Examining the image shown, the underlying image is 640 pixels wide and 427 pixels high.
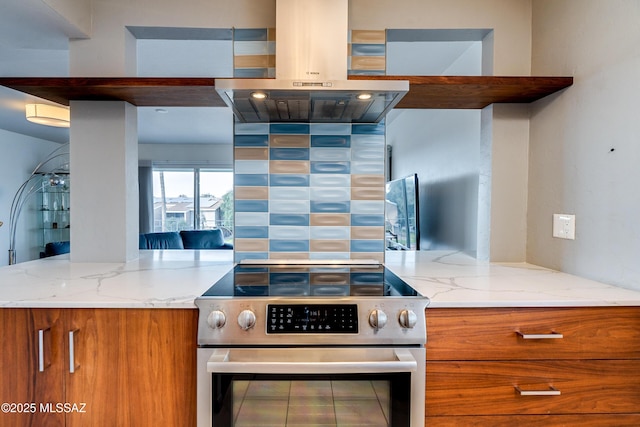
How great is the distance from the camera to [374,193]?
182cm

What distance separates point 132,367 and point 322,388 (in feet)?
1.98

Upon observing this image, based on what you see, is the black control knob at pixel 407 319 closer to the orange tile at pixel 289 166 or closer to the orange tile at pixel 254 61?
the orange tile at pixel 289 166

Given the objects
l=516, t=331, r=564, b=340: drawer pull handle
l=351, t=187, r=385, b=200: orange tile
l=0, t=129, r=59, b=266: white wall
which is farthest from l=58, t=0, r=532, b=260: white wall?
l=0, t=129, r=59, b=266: white wall

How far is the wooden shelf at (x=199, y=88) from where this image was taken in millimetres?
1487

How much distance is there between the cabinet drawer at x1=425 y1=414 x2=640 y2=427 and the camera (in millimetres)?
1148

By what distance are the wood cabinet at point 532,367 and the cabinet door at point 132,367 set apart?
0.78 metres

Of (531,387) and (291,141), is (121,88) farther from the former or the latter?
(531,387)

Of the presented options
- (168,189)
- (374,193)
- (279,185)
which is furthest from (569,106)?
(168,189)

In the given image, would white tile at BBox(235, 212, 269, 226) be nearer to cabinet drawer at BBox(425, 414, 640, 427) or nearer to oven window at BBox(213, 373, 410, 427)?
oven window at BBox(213, 373, 410, 427)

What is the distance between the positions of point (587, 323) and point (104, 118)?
7.16 ft

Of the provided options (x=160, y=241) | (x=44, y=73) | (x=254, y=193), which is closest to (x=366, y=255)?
(x=254, y=193)

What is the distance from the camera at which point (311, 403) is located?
1.13 m

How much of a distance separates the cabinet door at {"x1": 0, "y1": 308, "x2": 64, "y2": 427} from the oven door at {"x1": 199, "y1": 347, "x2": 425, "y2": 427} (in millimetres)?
487

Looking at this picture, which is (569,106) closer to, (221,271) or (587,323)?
(587,323)
